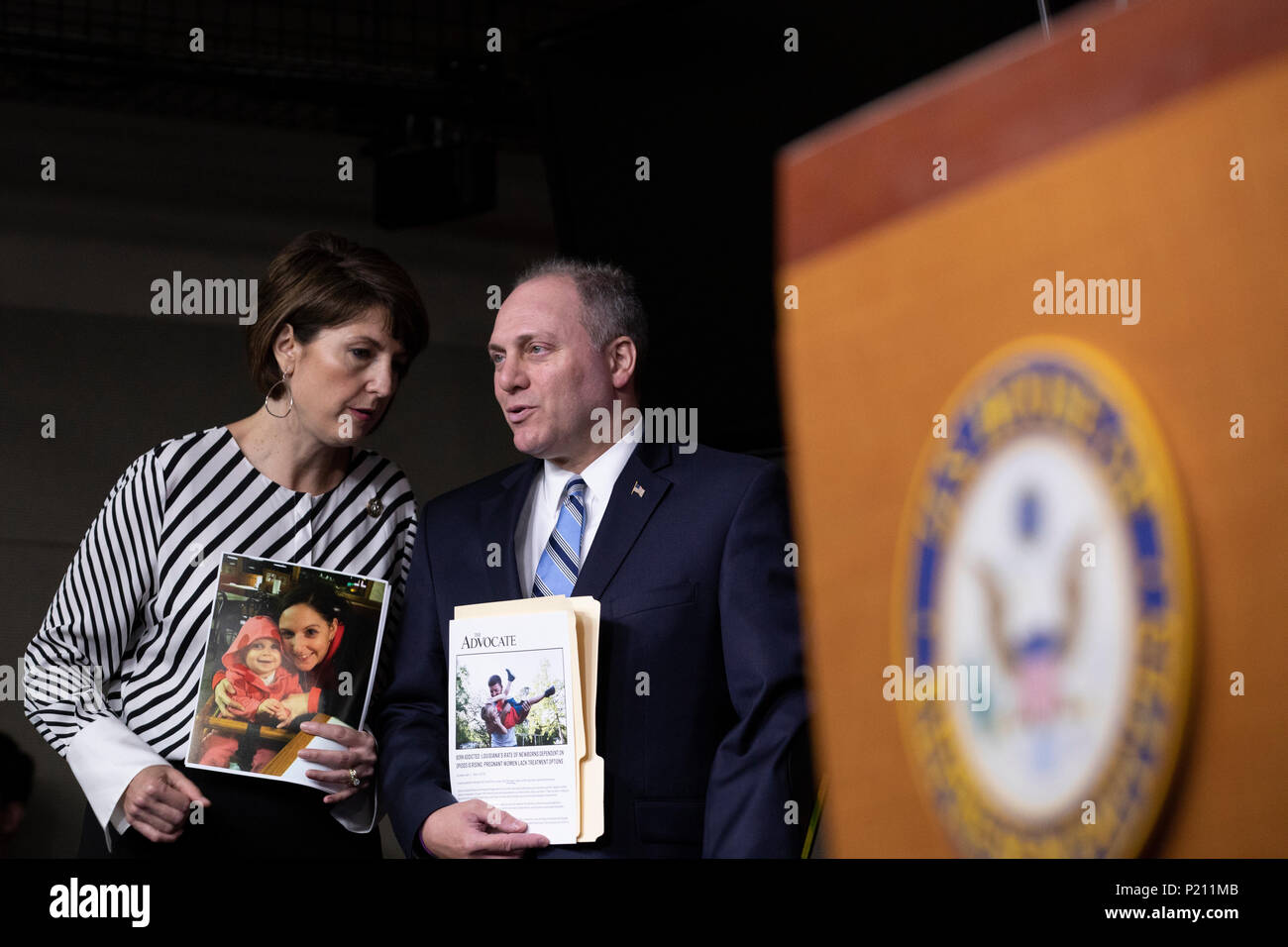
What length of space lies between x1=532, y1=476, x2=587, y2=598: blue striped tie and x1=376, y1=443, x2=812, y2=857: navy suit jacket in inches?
1.7

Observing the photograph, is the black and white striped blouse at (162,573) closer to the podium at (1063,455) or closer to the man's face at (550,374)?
the man's face at (550,374)

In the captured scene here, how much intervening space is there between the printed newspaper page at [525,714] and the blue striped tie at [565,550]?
143 millimetres

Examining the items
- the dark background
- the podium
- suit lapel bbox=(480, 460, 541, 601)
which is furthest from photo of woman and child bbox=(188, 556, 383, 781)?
the dark background

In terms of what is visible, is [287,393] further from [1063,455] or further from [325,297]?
[1063,455]

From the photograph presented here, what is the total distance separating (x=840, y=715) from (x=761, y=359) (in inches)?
33.2

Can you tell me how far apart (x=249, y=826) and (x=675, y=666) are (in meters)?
0.71

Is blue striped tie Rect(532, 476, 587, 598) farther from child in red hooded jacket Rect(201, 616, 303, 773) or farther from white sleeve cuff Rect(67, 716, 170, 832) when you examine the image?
white sleeve cuff Rect(67, 716, 170, 832)

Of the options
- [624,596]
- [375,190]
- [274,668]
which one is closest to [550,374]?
[624,596]

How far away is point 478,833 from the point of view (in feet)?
6.86

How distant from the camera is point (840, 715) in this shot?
9.14 feet

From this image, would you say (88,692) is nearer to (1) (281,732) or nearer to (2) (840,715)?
(1) (281,732)

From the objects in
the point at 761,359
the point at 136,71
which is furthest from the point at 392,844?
the point at 761,359
